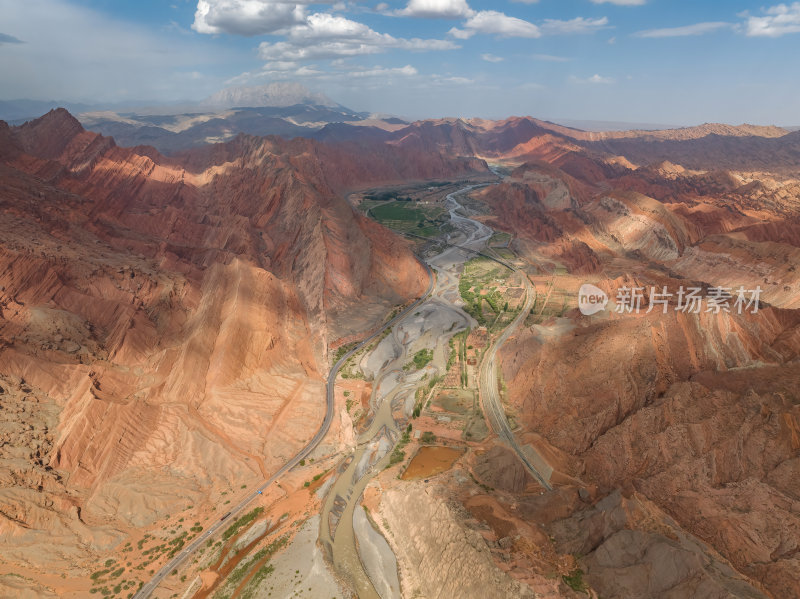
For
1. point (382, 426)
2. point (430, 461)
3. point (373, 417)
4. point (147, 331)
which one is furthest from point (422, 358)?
point (147, 331)

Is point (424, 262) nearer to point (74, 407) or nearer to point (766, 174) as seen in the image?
point (74, 407)

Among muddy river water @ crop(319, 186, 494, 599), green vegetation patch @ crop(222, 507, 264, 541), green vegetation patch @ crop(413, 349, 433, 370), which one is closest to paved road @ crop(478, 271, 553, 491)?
muddy river water @ crop(319, 186, 494, 599)

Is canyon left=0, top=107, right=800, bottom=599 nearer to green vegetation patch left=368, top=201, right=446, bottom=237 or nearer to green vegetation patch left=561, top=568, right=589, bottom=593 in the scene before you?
green vegetation patch left=561, top=568, right=589, bottom=593

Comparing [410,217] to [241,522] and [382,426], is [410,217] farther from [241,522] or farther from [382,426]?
[241,522]

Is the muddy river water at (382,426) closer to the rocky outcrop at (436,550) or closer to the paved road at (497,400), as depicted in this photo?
the rocky outcrop at (436,550)

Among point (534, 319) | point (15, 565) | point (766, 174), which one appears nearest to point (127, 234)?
point (15, 565)
